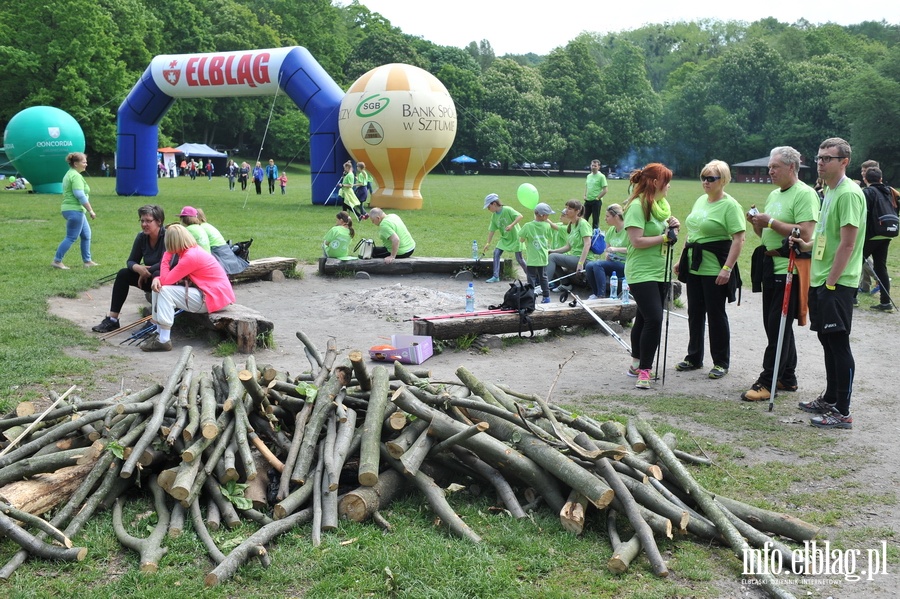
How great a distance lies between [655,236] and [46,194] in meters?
26.9

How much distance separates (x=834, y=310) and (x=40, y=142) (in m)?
28.2

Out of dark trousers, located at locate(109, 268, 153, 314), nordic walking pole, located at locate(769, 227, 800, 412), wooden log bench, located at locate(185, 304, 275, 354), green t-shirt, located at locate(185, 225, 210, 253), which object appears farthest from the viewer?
green t-shirt, located at locate(185, 225, 210, 253)

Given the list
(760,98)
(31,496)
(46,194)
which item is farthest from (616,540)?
(760,98)

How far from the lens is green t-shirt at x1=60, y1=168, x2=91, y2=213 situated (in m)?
12.5

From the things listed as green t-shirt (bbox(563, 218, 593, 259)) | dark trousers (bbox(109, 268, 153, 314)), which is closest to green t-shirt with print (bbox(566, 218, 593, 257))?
green t-shirt (bbox(563, 218, 593, 259))

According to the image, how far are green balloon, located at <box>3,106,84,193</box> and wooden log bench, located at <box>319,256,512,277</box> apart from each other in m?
18.6

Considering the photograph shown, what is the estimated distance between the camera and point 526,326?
8.95 meters

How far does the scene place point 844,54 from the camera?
77438 mm

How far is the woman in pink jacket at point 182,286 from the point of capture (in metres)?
8.30

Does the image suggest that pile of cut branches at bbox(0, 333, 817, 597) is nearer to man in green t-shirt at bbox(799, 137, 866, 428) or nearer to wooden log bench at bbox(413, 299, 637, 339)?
man in green t-shirt at bbox(799, 137, 866, 428)

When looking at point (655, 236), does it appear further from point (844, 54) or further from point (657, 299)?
point (844, 54)

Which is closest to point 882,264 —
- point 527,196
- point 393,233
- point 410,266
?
point 527,196

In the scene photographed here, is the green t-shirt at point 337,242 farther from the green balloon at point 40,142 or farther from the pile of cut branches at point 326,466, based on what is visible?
the green balloon at point 40,142

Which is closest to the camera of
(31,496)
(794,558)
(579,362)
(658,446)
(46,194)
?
(794,558)
